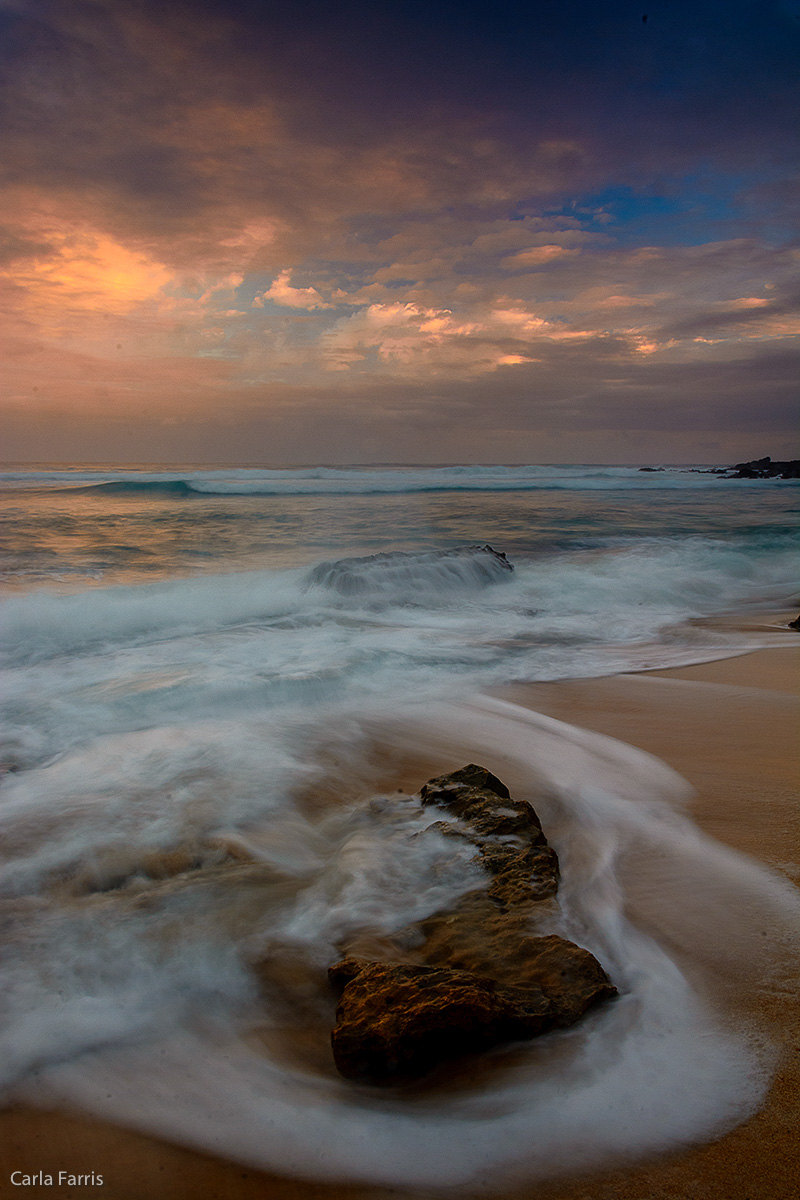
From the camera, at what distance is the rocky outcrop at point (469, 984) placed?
1.84m

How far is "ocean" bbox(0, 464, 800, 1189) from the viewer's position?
1750 millimetres

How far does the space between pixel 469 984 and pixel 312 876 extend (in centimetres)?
113

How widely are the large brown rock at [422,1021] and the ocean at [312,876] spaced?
0.21 feet

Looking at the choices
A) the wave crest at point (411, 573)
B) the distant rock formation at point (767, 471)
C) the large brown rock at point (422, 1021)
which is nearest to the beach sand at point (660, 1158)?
the large brown rock at point (422, 1021)

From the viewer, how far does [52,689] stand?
559cm

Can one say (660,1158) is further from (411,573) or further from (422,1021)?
(411,573)

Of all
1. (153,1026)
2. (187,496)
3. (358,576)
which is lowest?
(153,1026)

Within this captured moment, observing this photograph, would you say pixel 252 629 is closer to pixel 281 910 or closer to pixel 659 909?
pixel 281 910

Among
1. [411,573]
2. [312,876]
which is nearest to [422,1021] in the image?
[312,876]

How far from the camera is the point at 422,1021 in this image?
182 cm

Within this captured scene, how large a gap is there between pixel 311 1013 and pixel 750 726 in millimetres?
3591

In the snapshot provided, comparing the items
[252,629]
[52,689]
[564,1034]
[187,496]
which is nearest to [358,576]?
[252,629]

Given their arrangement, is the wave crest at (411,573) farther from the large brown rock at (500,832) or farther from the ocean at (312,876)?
the large brown rock at (500,832)

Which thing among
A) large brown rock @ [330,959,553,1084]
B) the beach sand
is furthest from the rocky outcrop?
the beach sand
